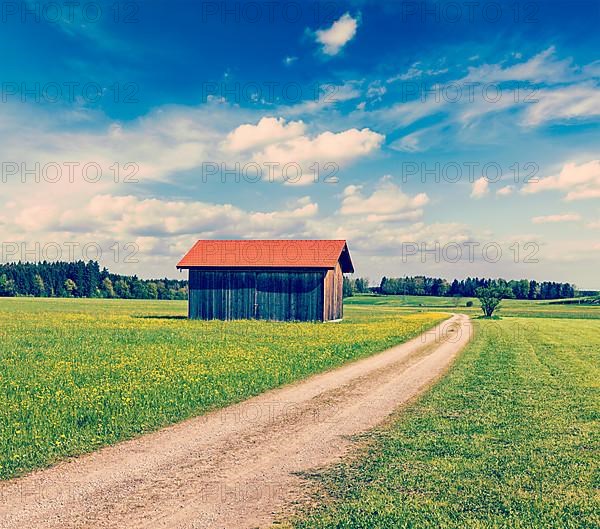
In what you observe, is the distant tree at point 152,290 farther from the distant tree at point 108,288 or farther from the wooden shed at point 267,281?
the wooden shed at point 267,281

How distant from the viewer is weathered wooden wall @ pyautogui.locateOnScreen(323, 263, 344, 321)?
152ft

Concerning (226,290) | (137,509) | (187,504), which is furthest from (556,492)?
(226,290)

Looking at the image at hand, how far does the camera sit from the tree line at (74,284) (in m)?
159

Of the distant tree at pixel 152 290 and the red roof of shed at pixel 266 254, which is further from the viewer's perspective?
the distant tree at pixel 152 290

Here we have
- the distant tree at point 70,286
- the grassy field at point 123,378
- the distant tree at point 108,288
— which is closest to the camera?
the grassy field at point 123,378

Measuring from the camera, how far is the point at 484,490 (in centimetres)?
751

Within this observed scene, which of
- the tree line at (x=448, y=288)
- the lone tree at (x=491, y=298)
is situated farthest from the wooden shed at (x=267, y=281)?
the tree line at (x=448, y=288)

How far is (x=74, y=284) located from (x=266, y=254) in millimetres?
129544

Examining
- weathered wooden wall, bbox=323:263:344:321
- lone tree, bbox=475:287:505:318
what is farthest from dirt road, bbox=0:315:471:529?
lone tree, bbox=475:287:505:318

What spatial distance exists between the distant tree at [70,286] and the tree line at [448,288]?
7986 cm

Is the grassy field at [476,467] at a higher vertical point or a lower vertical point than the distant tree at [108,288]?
lower

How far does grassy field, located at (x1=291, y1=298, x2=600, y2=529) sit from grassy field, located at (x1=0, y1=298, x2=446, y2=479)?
453 centimetres

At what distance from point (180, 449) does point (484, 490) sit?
5024mm

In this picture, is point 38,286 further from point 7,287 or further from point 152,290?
point 152,290
